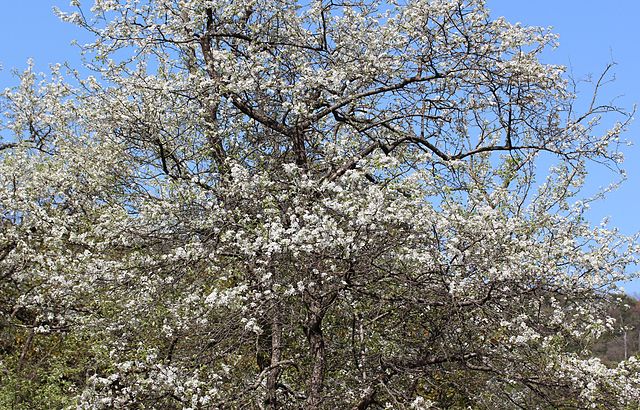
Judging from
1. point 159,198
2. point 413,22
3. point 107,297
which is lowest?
point 107,297

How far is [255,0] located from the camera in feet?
29.3

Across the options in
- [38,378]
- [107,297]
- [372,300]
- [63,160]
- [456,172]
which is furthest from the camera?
[38,378]

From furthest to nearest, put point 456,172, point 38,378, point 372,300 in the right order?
1. point 38,378
2. point 456,172
3. point 372,300

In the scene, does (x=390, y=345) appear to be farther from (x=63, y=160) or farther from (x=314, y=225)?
(x=63, y=160)

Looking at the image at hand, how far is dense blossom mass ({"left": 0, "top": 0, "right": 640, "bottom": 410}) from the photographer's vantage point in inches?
275

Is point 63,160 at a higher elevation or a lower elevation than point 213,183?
higher

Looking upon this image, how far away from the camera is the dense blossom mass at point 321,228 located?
22.9 feet

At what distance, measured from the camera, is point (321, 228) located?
22.2ft

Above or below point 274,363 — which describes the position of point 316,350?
above

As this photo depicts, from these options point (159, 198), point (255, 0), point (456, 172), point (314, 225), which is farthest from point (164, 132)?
point (456, 172)

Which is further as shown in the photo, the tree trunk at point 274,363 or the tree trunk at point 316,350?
the tree trunk at point 274,363

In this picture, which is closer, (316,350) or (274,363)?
(316,350)

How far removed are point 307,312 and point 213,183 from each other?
6.85 feet

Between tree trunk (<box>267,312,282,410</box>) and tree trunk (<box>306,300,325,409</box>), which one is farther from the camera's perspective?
tree trunk (<box>267,312,282,410</box>)
